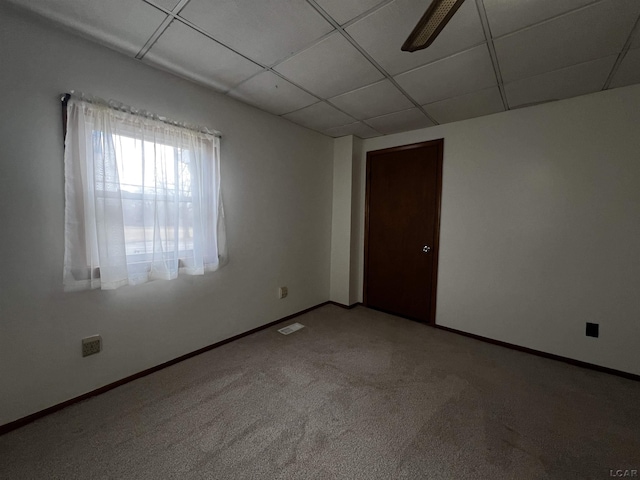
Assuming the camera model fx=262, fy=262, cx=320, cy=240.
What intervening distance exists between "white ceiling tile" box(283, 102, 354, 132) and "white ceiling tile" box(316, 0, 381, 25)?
1.11 m

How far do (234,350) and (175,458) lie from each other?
1.13 metres

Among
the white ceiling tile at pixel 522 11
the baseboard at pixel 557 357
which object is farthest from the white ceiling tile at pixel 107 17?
the baseboard at pixel 557 357

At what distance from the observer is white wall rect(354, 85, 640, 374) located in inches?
84.8

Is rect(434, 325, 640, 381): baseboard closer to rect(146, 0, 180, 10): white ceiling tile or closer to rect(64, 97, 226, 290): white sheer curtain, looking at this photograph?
rect(64, 97, 226, 290): white sheer curtain

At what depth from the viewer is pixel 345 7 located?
4.57 feet

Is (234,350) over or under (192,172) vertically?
under

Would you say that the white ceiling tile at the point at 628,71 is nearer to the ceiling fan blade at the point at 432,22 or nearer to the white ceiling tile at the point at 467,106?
the white ceiling tile at the point at 467,106

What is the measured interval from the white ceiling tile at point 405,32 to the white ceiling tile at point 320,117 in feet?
2.97

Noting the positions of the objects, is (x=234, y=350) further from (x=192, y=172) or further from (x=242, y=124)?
(x=242, y=124)

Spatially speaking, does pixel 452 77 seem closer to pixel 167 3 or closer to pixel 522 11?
pixel 522 11

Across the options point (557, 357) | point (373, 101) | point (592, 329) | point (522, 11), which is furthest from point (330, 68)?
point (557, 357)

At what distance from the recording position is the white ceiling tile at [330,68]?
1724 mm

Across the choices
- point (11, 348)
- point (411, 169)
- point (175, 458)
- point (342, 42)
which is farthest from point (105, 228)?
point (411, 169)

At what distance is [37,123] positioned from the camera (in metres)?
1.54
